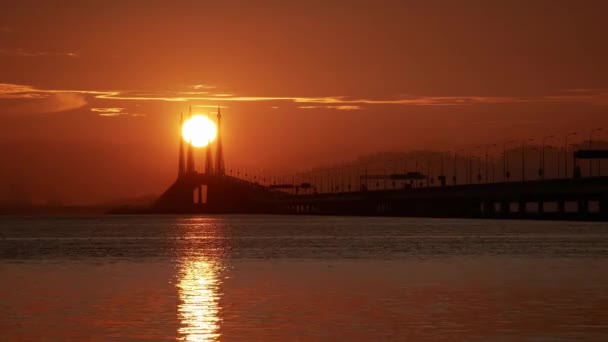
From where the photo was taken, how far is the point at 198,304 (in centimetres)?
3966

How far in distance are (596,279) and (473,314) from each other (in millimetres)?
17260

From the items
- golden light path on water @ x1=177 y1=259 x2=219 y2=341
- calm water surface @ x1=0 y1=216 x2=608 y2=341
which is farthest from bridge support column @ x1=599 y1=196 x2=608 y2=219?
golden light path on water @ x1=177 y1=259 x2=219 y2=341

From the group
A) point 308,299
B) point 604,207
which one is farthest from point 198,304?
point 604,207

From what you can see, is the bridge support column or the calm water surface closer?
the calm water surface

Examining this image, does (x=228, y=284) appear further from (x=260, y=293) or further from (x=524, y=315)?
(x=524, y=315)

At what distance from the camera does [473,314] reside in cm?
3538

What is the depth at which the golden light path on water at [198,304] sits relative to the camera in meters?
31.0

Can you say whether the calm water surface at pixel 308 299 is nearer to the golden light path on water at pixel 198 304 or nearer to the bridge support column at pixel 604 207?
the golden light path on water at pixel 198 304

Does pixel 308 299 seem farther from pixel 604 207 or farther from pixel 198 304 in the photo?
pixel 604 207

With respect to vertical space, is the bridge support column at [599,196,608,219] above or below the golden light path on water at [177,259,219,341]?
above

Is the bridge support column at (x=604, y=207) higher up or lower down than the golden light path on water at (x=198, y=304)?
higher up

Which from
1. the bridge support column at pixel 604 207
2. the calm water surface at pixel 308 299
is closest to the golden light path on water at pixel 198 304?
the calm water surface at pixel 308 299

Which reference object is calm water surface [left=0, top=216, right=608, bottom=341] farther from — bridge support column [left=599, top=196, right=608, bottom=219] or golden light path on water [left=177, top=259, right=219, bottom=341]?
bridge support column [left=599, top=196, right=608, bottom=219]

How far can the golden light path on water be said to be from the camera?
30969 millimetres
